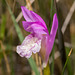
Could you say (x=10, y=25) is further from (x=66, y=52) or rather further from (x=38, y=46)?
(x=38, y=46)

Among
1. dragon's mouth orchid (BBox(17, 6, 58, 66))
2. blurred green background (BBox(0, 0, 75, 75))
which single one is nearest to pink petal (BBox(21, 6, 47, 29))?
dragon's mouth orchid (BBox(17, 6, 58, 66))

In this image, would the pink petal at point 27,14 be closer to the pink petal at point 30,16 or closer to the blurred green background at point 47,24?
the pink petal at point 30,16

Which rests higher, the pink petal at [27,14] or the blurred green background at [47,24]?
the pink petal at [27,14]

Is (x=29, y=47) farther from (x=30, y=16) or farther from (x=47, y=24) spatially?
(x=47, y=24)

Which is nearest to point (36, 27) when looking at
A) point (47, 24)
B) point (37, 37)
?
point (37, 37)

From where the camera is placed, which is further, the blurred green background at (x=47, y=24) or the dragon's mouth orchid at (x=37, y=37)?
the blurred green background at (x=47, y=24)

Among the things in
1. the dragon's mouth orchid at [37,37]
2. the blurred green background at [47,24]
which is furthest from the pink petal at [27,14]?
the blurred green background at [47,24]

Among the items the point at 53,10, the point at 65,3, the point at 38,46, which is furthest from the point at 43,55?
the point at 65,3

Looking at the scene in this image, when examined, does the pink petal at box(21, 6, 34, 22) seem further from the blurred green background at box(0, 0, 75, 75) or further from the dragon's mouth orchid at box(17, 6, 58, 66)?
the blurred green background at box(0, 0, 75, 75)
